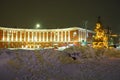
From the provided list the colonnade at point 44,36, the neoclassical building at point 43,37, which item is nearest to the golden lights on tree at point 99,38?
the neoclassical building at point 43,37

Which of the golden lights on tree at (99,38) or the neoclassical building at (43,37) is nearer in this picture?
the golden lights on tree at (99,38)

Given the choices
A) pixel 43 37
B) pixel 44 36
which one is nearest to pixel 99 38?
pixel 43 37

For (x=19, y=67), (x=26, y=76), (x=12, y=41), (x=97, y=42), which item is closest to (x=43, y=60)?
(x=19, y=67)

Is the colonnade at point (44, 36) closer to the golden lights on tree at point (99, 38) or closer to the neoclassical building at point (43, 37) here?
the neoclassical building at point (43, 37)

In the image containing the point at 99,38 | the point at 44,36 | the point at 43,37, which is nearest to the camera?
the point at 99,38

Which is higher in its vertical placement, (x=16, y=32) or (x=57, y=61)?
(x=16, y=32)

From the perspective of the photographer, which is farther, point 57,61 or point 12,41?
point 12,41

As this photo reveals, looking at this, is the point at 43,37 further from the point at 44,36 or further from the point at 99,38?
the point at 99,38

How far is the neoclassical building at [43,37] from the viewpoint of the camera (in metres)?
93.2

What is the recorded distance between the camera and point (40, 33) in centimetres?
9931

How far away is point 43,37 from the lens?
99.4 metres

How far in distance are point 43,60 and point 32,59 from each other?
955mm

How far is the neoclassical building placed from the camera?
93.2 m

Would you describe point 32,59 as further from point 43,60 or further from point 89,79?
point 89,79
